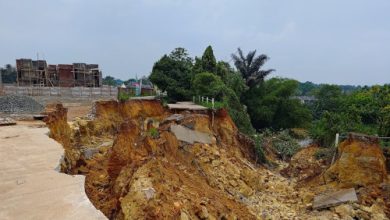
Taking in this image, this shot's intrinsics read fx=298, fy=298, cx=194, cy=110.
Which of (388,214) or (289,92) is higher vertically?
(289,92)

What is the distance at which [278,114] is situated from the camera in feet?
79.1

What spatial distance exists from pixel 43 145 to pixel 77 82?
2285 cm

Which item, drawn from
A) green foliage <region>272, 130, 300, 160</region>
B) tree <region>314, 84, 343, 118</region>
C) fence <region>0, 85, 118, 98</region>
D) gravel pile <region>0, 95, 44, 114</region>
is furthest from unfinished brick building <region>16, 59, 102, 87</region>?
tree <region>314, 84, 343, 118</region>

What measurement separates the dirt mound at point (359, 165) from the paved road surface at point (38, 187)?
27.2 ft

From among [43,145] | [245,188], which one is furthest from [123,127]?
[245,188]

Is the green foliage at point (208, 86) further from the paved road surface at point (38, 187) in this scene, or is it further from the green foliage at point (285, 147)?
the paved road surface at point (38, 187)

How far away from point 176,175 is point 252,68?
62.1ft

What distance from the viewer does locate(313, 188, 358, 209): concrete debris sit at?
8469 millimetres

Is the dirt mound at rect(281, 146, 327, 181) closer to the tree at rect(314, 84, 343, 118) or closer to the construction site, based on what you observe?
the construction site

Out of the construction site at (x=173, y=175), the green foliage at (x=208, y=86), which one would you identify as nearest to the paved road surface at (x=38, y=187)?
the construction site at (x=173, y=175)

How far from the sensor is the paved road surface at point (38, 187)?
3.25 meters

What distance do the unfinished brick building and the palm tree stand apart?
1374 centimetres

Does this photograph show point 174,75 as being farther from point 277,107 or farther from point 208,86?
point 277,107

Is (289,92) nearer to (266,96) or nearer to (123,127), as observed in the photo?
(266,96)
